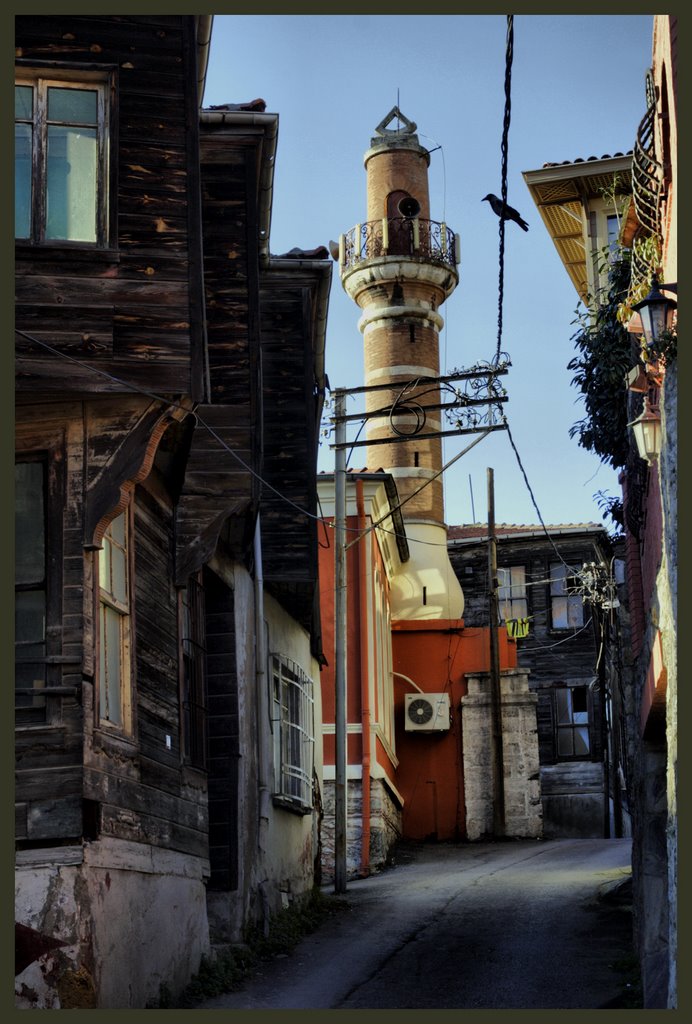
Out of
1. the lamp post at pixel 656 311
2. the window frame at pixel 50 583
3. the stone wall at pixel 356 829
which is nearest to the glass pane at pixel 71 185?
the window frame at pixel 50 583

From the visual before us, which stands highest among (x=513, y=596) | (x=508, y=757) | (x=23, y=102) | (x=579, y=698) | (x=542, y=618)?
(x=23, y=102)

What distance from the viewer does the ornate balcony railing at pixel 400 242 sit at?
40062mm

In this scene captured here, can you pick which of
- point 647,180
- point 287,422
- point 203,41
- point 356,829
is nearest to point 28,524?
point 203,41

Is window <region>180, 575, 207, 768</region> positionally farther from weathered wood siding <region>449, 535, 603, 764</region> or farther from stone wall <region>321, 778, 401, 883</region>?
weathered wood siding <region>449, 535, 603, 764</region>

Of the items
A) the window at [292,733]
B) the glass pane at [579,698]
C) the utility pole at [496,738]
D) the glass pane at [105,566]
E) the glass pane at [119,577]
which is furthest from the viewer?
the glass pane at [579,698]

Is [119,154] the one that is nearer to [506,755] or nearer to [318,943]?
[318,943]

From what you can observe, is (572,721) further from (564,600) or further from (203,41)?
(203,41)

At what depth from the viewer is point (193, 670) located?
1348 centimetres

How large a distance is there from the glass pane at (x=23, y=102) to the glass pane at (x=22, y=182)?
3.2 inches

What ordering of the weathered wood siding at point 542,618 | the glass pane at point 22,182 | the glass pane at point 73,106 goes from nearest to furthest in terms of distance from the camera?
the glass pane at point 22,182
the glass pane at point 73,106
the weathered wood siding at point 542,618

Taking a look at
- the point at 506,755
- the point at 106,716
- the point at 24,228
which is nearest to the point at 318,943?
the point at 106,716

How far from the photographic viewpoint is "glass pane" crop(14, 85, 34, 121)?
10.3 metres

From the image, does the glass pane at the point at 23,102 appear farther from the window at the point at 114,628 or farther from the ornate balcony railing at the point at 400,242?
the ornate balcony railing at the point at 400,242

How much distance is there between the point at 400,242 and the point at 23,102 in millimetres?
30764
